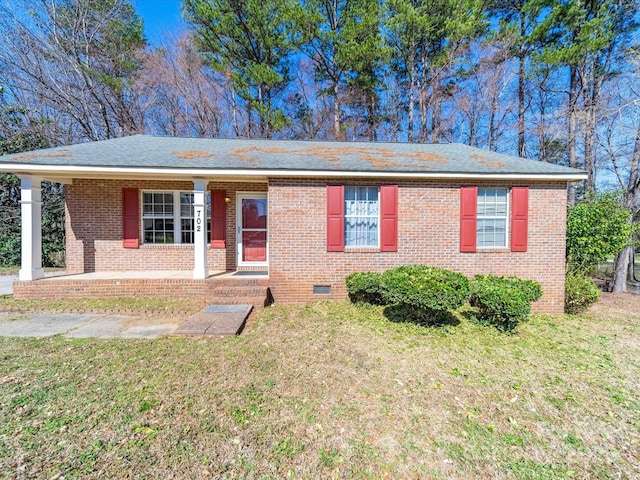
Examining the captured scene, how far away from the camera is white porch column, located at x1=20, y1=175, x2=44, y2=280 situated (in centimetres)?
620

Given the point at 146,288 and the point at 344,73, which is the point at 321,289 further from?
the point at 344,73

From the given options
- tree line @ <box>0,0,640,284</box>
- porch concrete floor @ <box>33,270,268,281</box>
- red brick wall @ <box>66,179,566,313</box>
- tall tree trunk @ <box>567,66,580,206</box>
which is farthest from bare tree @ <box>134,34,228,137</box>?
tall tree trunk @ <box>567,66,580,206</box>

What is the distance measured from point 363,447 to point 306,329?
102 inches

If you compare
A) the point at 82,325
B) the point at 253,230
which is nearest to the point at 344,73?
the point at 253,230

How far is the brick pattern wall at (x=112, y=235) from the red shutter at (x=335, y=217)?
232cm

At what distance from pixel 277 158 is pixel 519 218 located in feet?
19.3

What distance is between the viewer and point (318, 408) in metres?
2.69

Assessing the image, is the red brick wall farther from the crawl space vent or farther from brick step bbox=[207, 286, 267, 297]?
brick step bbox=[207, 286, 267, 297]

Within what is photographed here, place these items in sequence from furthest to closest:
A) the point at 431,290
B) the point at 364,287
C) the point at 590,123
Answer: the point at 590,123, the point at 364,287, the point at 431,290

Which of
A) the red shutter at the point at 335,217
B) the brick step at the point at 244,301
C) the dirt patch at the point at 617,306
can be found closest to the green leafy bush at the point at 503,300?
the red shutter at the point at 335,217

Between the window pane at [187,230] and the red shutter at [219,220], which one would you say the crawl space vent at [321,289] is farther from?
the window pane at [187,230]

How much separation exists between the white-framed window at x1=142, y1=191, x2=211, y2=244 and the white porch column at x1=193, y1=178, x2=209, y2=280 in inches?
54.6

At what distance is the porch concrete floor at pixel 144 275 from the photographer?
6.56 m

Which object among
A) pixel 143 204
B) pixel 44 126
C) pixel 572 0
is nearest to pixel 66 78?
pixel 44 126
